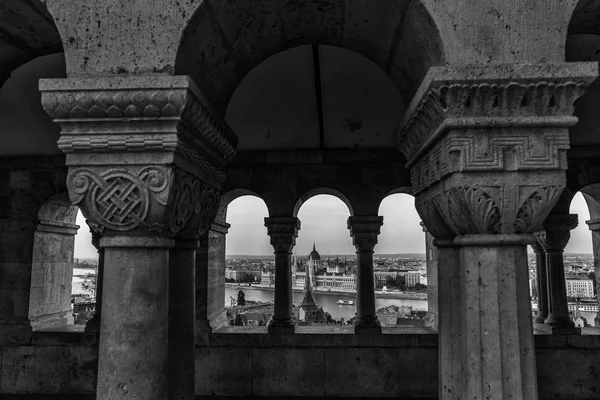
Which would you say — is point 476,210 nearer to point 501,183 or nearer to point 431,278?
point 501,183

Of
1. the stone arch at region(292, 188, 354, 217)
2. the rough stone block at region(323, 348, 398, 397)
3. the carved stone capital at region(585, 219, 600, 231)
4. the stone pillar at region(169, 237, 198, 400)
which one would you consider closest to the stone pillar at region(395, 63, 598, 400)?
the stone pillar at region(169, 237, 198, 400)

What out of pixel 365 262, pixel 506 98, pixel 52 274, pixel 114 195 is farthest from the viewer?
pixel 52 274

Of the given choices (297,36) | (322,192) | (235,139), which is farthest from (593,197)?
(235,139)

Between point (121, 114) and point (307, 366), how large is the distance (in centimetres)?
375

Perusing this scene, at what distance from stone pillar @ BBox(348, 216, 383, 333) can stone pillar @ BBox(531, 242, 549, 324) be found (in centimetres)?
196

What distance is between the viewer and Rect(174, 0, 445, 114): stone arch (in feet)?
6.75

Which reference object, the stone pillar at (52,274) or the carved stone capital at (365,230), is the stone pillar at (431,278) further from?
the stone pillar at (52,274)

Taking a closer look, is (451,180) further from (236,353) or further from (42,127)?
(42,127)

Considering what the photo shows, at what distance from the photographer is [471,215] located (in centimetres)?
191

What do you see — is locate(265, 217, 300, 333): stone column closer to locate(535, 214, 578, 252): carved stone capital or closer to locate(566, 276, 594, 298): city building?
locate(535, 214, 578, 252): carved stone capital

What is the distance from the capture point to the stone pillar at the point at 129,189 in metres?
1.91

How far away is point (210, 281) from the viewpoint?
525 cm

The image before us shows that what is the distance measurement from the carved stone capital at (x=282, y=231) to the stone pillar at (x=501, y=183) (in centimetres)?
329

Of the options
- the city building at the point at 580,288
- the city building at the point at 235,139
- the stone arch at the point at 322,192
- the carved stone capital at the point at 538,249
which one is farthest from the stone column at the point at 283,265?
the city building at the point at 580,288
